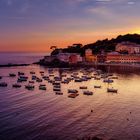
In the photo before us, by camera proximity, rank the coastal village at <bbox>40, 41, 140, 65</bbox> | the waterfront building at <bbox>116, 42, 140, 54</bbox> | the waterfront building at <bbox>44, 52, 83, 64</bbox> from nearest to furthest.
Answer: the coastal village at <bbox>40, 41, 140, 65</bbox> < the waterfront building at <bbox>44, 52, 83, 64</bbox> < the waterfront building at <bbox>116, 42, 140, 54</bbox>

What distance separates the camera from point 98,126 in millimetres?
19172

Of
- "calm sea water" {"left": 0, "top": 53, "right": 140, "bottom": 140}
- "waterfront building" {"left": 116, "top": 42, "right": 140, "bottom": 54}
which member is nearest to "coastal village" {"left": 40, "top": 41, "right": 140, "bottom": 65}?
"waterfront building" {"left": 116, "top": 42, "right": 140, "bottom": 54}

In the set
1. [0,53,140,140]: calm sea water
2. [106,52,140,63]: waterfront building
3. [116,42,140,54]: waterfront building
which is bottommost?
[0,53,140,140]: calm sea water

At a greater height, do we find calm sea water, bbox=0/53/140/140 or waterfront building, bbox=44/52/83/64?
waterfront building, bbox=44/52/83/64

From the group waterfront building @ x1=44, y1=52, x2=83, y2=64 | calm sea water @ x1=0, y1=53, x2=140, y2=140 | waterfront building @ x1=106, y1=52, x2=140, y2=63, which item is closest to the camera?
calm sea water @ x1=0, y1=53, x2=140, y2=140

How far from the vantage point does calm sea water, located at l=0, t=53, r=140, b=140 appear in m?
17.7

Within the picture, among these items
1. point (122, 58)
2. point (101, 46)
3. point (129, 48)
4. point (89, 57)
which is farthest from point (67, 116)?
point (101, 46)

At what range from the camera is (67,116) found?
2167 centimetres

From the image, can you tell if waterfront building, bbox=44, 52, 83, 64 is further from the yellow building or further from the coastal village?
the yellow building

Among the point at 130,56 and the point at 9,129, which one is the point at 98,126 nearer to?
the point at 9,129

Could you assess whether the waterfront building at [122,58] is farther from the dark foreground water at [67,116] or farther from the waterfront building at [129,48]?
the dark foreground water at [67,116]

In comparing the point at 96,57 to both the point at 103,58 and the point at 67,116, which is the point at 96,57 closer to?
the point at 103,58

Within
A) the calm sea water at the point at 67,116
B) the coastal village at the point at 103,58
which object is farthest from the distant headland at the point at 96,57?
the calm sea water at the point at 67,116

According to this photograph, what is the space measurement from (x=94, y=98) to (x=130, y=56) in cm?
5579
